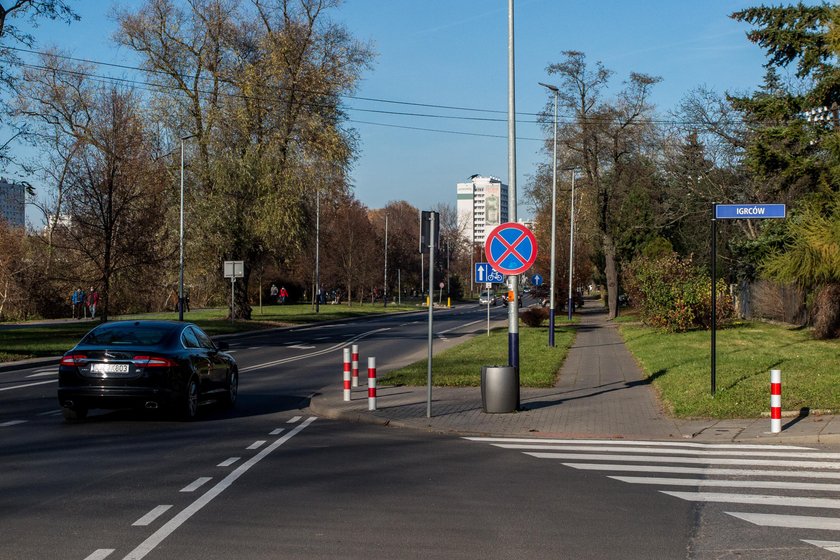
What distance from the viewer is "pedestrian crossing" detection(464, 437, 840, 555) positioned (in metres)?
7.78

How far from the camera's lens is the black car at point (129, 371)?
1312 centimetres

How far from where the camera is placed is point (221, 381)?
15562 mm

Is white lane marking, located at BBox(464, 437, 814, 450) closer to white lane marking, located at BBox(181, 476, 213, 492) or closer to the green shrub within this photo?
white lane marking, located at BBox(181, 476, 213, 492)

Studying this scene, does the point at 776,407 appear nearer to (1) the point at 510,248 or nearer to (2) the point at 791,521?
(1) the point at 510,248

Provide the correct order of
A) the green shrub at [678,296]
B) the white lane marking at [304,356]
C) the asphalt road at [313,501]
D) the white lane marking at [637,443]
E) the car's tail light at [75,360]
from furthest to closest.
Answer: the green shrub at [678,296], the white lane marking at [304,356], the car's tail light at [75,360], the white lane marking at [637,443], the asphalt road at [313,501]

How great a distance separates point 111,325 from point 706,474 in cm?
893

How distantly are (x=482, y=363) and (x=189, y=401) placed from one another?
11.0 m

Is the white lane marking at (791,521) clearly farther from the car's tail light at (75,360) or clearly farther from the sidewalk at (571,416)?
the car's tail light at (75,360)

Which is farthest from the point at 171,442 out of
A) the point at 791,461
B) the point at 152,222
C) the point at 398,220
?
the point at 398,220

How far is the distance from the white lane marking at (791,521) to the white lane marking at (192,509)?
14.4ft

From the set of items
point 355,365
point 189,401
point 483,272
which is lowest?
point 189,401

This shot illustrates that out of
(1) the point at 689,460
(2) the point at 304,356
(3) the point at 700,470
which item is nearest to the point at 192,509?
(3) the point at 700,470

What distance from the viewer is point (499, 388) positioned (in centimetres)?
1456

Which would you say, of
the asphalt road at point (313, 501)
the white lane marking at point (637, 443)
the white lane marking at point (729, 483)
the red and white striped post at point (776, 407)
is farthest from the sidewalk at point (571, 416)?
the white lane marking at point (729, 483)
